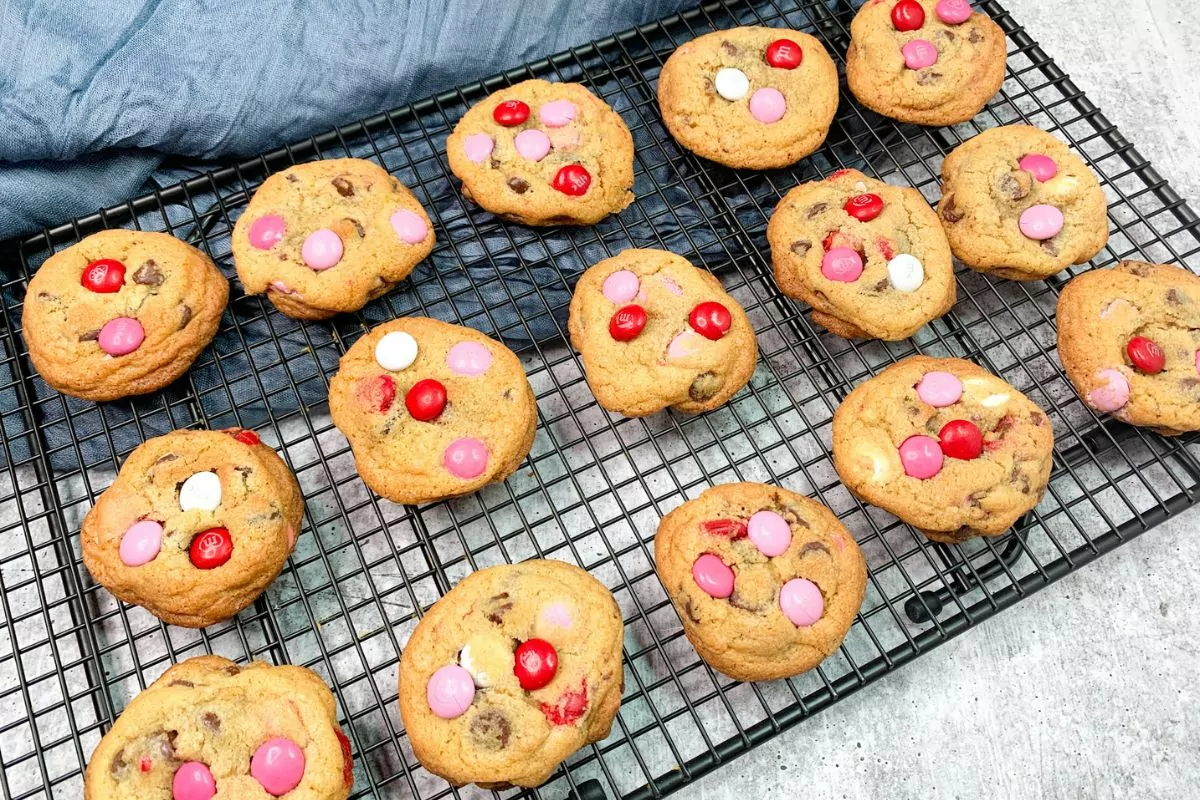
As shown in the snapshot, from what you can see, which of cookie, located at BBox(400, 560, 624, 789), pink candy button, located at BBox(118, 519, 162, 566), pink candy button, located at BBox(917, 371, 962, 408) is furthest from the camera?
pink candy button, located at BBox(917, 371, 962, 408)

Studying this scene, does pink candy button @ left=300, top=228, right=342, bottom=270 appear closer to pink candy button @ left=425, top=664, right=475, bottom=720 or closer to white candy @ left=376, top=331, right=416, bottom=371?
white candy @ left=376, top=331, right=416, bottom=371

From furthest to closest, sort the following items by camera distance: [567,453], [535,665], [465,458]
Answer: [567,453] < [465,458] < [535,665]

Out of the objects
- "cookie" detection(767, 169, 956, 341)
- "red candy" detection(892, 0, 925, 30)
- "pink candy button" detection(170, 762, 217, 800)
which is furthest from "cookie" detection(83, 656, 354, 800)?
"red candy" detection(892, 0, 925, 30)

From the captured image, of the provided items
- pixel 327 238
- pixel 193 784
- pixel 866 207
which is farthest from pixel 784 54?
pixel 193 784

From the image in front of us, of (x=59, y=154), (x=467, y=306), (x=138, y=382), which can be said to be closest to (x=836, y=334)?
(x=467, y=306)

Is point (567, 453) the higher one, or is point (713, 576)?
point (713, 576)

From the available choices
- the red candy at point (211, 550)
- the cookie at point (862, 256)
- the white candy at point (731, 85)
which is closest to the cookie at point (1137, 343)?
the cookie at point (862, 256)

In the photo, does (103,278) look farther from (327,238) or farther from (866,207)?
(866,207)

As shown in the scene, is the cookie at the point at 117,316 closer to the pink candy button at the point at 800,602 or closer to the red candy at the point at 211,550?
the red candy at the point at 211,550
